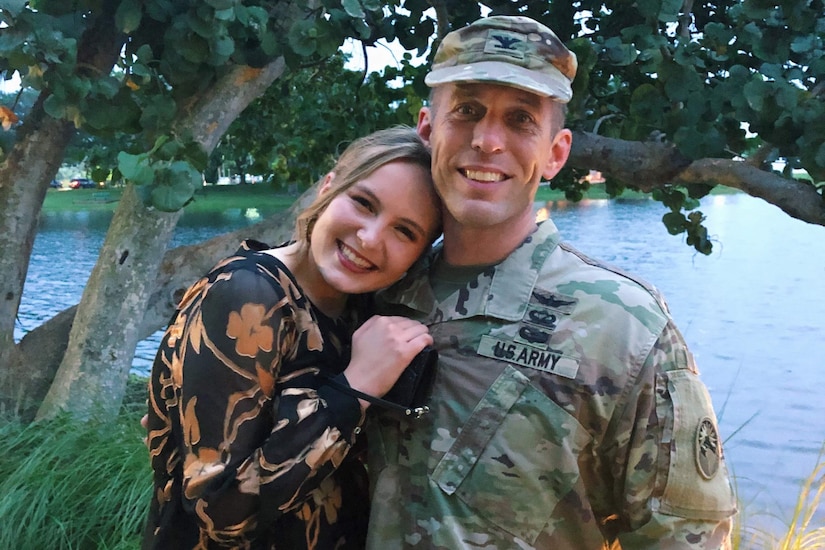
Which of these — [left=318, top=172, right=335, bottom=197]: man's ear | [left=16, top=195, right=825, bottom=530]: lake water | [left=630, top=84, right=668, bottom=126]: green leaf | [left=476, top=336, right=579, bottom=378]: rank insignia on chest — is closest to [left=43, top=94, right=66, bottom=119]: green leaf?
[left=318, top=172, right=335, bottom=197]: man's ear

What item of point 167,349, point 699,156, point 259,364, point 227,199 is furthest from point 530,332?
point 227,199

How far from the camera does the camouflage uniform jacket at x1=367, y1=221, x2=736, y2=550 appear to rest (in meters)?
1.32

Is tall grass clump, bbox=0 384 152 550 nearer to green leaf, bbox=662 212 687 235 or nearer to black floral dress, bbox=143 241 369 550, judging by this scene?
black floral dress, bbox=143 241 369 550

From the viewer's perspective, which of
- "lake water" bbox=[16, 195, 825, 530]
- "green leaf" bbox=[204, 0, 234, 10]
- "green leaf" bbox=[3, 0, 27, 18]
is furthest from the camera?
"lake water" bbox=[16, 195, 825, 530]

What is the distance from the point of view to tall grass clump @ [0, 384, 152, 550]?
10.1ft

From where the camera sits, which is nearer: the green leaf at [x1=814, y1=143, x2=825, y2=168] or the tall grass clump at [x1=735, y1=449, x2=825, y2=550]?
the green leaf at [x1=814, y1=143, x2=825, y2=168]

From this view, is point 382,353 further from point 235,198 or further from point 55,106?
point 235,198

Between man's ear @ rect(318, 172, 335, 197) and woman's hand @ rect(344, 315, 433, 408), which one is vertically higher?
man's ear @ rect(318, 172, 335, 197)

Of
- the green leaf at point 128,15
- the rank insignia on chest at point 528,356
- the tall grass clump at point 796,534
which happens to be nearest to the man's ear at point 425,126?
the rank insignia on chest at point 528,356

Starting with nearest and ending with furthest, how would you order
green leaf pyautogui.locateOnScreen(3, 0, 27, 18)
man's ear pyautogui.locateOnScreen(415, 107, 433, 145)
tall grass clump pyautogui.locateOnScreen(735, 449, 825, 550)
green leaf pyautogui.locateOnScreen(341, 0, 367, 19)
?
man's ear pyautogui.locateOnScreen(415, 107, 433, 145) < green leaf pyautogui.locateOnScreen(3, 0, 27, 18) < green leaf pyautogui.locateOnScreen(341, 0, 367, 19) < tall grass clump pyautogui.locateOnScreen(735, 449, 825, 550)

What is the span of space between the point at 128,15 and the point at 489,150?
1975 millimetres

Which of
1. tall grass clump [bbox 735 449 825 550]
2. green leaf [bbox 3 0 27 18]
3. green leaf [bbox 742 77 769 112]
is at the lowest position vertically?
tall grass clump [bbox 735 449 825 550]

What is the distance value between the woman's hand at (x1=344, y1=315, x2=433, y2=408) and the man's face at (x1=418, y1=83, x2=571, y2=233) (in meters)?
0.25

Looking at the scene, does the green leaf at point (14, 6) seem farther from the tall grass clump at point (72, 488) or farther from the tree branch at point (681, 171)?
the tree branch at point (681, 171)
